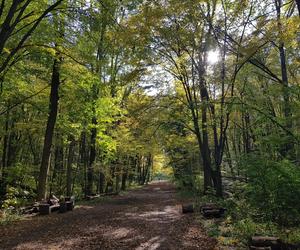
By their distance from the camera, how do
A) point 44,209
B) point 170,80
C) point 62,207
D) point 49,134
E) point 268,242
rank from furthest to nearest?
point 170,80 < point 49,134 < point 62,207 < point 44,209 < point 268,242

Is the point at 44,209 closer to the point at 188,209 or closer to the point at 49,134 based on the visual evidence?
the point at 49,134

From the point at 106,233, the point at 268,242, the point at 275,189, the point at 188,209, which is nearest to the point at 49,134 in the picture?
the point at 106,233

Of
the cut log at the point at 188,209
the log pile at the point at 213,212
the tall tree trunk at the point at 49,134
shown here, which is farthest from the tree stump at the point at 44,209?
the log pile at the point at 213,212

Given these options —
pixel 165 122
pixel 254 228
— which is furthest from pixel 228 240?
pixel 165 122

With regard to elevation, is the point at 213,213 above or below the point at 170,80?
below

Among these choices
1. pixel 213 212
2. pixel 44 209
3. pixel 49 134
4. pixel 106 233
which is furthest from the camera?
pixel 49 134

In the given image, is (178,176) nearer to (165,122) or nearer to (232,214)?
(165,122)

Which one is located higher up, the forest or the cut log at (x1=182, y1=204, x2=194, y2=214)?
the forest

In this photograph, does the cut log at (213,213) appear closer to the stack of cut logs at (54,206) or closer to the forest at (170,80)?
the forest at (170,80)

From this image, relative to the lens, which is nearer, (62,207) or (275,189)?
(275,189)

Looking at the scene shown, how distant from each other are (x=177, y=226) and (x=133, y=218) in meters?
2.27

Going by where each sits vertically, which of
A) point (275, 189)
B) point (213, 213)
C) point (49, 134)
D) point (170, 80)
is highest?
point (170, 80)

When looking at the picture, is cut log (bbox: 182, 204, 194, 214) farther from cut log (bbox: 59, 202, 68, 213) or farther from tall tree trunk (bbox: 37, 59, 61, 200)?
tall tree trunk (bbox: 37, 59, 61, 200)

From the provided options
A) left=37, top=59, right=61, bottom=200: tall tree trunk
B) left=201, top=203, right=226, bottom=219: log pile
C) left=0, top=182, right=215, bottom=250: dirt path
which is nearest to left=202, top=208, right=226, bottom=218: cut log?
left=201, top=203, right=226, bottom=219: log pile
